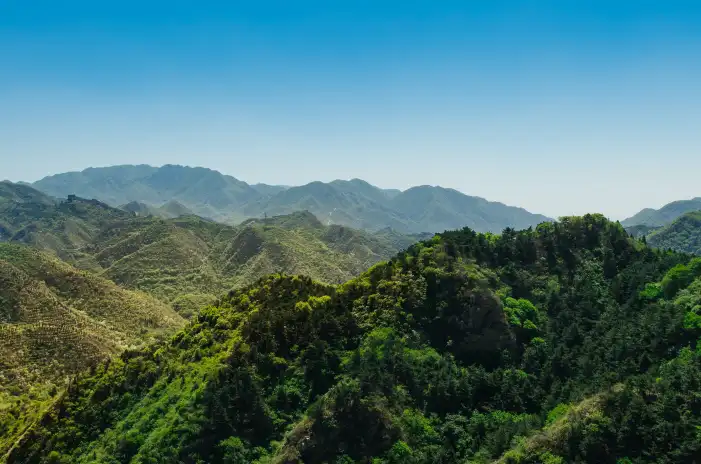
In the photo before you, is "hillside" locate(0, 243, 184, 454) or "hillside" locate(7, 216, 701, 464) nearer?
"hillside" locate(7, 216, 701, 464)

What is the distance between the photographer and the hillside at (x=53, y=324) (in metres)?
95.2

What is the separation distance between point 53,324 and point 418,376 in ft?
336

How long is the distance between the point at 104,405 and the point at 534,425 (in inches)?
2327

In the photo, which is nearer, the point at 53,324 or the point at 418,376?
the point at 418,376

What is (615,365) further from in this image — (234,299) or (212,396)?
(234,299)

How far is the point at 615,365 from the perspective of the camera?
6188cm

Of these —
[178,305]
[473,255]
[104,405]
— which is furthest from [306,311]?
[178,305]

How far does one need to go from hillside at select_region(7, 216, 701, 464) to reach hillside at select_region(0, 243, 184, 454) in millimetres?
35032

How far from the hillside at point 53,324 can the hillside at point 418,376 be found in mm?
35032

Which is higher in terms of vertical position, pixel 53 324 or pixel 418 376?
pixel 418 376

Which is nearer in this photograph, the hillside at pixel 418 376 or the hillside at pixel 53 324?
the hillside at pixel 418 376

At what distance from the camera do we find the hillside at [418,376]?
157 ft

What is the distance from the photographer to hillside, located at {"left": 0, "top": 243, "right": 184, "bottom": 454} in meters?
95.2

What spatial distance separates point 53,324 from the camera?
11394 cm
